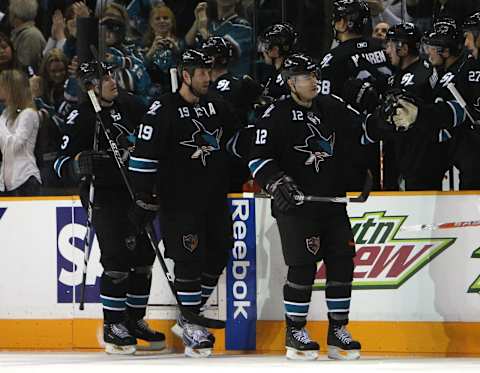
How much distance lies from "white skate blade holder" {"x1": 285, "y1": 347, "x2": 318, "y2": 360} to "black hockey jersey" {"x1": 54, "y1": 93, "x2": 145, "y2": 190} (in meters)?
1.38

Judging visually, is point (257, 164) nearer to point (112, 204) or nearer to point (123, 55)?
point (112, 204)

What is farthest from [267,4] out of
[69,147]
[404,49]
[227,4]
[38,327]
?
[38,327]

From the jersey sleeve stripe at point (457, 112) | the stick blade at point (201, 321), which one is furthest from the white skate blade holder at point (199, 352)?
the jersey sleeve stripe at point (457, 112)

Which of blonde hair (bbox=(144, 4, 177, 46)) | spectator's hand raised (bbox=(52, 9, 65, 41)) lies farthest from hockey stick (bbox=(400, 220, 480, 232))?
spectator's hand raised (bbox=(52, 9, 65, 41))

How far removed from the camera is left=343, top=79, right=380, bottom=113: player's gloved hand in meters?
8.63

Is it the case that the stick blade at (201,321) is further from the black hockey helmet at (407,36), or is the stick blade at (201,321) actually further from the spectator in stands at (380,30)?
the spectator in stands at (380,30)

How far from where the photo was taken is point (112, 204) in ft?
→ 27.6

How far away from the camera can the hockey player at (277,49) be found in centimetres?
870

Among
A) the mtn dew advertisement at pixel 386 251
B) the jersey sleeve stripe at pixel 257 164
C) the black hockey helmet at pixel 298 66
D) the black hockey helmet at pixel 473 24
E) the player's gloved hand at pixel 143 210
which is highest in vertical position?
the black hockey helmet at pixel 473 24

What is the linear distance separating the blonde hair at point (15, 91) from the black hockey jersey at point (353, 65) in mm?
1866

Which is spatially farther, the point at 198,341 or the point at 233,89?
the point at 233,89

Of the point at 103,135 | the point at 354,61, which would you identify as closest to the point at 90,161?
the point at 103,135

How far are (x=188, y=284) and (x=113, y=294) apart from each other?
49 centimetres

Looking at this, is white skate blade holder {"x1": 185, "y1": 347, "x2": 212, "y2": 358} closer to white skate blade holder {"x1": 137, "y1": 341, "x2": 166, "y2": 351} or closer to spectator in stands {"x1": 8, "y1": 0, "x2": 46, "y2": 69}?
white skate blade holder {"x1": 137, "y1": 341, "x2": 166, "y2": 351}
